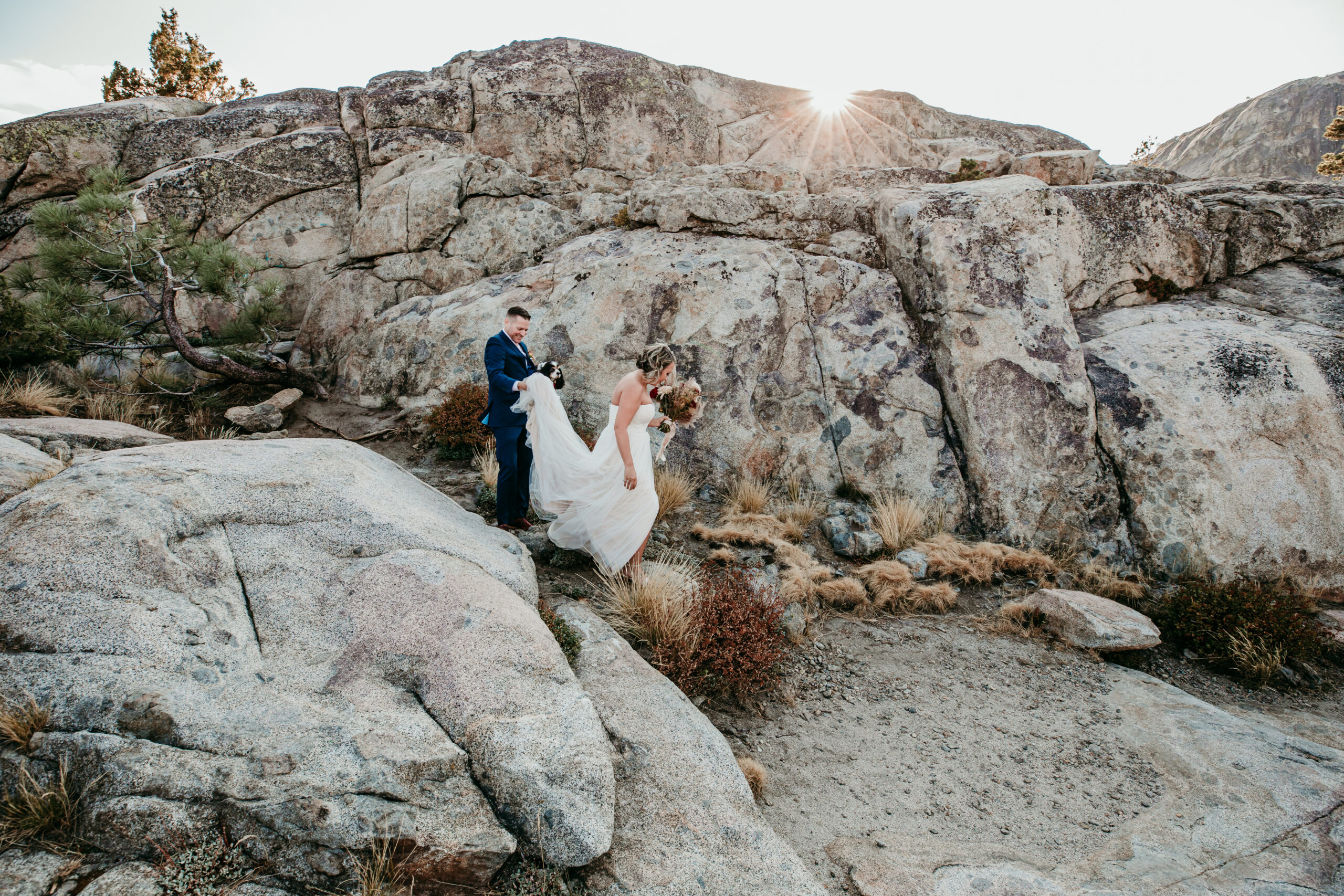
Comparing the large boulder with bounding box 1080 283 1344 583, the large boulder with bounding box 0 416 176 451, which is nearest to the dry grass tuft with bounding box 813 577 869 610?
the large boulder with bounding box 1080 283 1344 583

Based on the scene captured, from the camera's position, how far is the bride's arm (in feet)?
19.5

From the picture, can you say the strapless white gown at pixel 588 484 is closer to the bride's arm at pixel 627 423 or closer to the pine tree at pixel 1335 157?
the bride's arm at pixel 627 423

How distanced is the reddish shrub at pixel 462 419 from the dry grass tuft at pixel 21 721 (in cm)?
619

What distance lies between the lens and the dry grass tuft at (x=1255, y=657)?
6363 millimetres

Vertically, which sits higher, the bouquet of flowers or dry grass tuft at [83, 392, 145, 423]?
the bouquet of flowers

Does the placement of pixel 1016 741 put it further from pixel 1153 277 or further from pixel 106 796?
pixel 1153 277

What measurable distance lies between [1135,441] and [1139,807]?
18.7 ft

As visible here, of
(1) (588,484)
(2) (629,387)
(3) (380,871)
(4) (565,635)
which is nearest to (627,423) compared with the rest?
(2) (629,387)

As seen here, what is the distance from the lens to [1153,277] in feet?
33.4

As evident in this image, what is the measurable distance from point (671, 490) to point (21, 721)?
6.37m

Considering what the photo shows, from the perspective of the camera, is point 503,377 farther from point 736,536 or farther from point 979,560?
point 979,560

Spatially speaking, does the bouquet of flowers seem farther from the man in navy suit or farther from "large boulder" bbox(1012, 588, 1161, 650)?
"large boulder" bbox(1012, 588, 1161, 650)

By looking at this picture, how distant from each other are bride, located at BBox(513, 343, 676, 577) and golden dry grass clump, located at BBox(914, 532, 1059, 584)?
4.00 meters

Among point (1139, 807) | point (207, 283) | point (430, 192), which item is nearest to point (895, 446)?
point (1139, 807)
